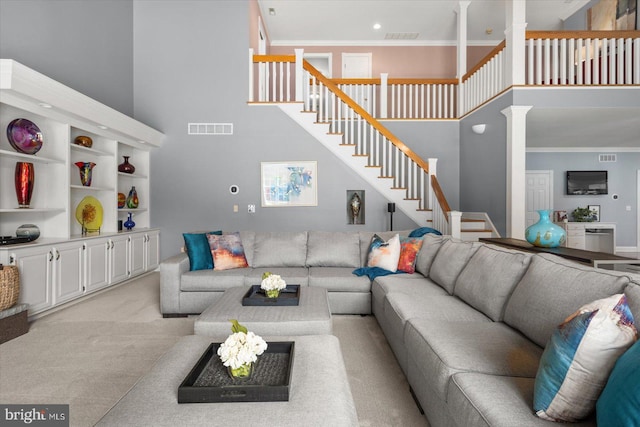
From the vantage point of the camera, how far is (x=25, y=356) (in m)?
2.60

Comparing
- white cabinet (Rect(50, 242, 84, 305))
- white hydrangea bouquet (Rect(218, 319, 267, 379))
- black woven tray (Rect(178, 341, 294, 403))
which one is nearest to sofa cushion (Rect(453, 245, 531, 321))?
black woven tray (Rect(178, 341, 294, 403))

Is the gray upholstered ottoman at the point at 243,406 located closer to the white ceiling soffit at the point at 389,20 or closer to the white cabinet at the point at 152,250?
the white cabinet at the point at 152,250

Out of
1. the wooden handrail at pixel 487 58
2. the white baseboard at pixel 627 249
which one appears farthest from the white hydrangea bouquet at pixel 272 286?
the white baseboard at pixel 627 249

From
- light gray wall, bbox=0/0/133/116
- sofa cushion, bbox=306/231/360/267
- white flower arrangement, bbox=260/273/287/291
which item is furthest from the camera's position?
sofa cushion, bbox=306/231/360/267

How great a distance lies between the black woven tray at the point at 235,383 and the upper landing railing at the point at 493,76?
5.18 m

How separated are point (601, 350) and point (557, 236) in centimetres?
276

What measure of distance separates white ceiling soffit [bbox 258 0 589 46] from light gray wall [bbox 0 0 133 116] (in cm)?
293

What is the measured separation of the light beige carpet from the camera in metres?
1.98

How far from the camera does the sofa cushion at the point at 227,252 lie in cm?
384

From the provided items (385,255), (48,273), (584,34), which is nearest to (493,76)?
(584,34)

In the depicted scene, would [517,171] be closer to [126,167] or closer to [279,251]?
[279,251]

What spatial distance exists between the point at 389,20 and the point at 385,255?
21.1ft

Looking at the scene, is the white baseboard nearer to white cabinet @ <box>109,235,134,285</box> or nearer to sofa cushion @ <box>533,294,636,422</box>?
sofa cushion @ <box>533,294,636,422</box>

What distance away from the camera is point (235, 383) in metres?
Result: 1.35
